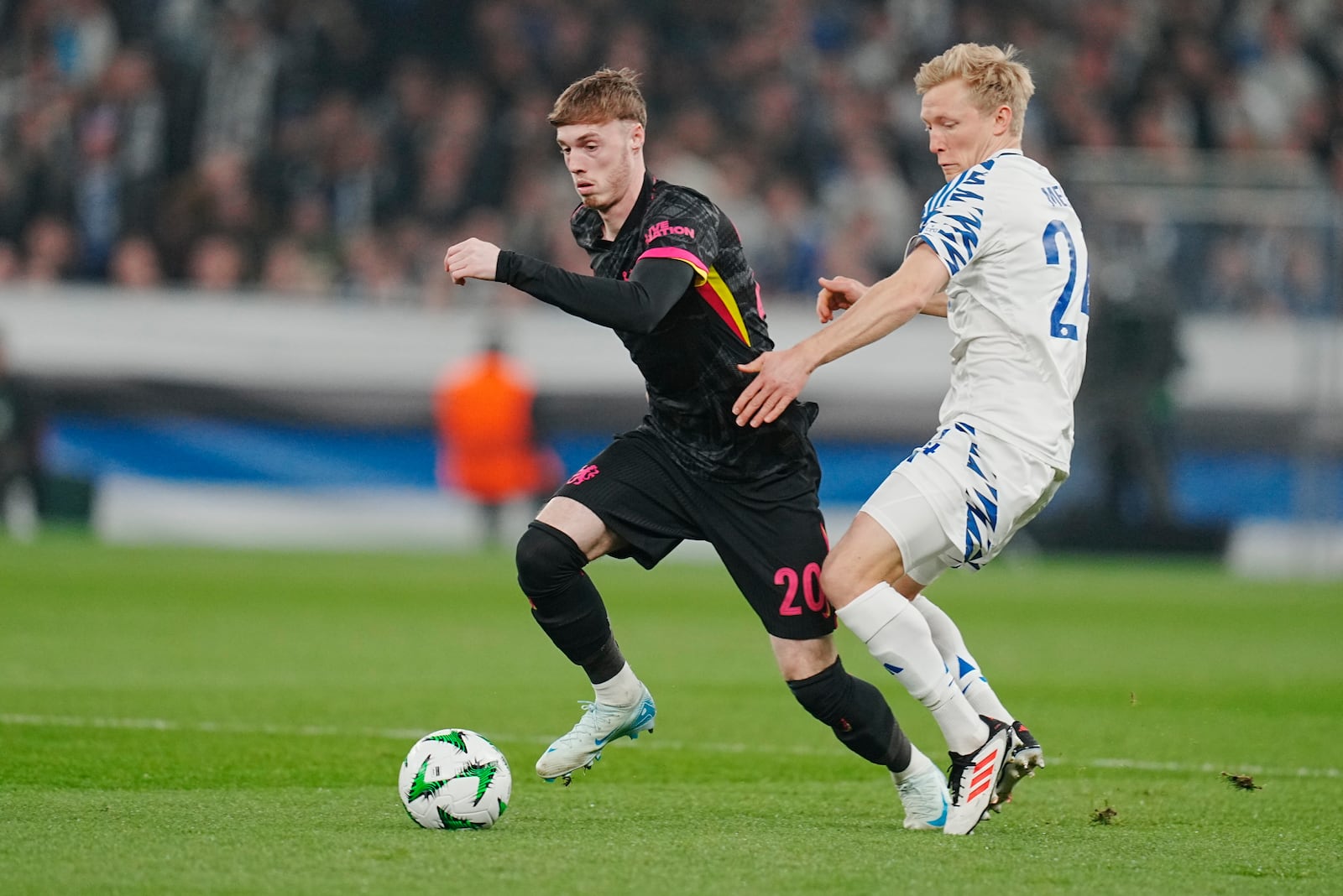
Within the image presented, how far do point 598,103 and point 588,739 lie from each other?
1907 millimetres

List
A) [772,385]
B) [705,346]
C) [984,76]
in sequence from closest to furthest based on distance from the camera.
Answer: [772,385] → [984,76] → [705,346]

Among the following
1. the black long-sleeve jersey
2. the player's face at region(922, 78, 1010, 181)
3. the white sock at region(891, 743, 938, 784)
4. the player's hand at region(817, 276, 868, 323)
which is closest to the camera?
the player's face at region(922, 78, 1010, 181)

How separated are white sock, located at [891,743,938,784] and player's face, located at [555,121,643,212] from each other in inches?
72.5

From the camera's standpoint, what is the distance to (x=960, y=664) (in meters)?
5.69

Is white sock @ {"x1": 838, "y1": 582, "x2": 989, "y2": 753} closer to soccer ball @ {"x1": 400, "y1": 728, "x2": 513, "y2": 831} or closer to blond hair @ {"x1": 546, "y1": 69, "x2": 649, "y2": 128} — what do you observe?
soccer ball @ {"x1": 400, "y1": 728, "x2": 513, "y2": 831}

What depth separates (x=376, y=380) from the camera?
1722 centimetres

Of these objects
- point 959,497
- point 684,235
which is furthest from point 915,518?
point 684,235

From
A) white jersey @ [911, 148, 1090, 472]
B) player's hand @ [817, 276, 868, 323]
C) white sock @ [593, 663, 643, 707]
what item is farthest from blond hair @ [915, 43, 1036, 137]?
white sock @ [593, 663, 643, 707]

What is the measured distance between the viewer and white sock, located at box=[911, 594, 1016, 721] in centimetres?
564

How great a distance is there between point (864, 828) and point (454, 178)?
14.1 meters

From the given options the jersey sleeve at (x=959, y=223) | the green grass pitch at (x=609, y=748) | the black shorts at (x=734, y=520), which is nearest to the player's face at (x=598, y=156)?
the black shorts at (x=734, y=520)

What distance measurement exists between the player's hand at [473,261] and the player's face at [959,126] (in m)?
1.31

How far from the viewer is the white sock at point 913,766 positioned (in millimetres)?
5480

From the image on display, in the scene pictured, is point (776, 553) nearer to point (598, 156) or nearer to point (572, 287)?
point (572, 287)
